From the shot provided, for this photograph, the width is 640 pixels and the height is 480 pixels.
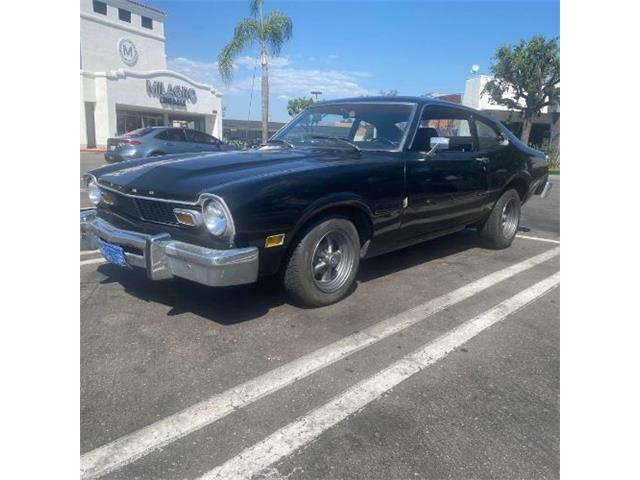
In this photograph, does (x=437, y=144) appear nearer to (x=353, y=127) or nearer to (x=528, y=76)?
(x=353, y=127)

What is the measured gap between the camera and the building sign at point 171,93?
101 feet

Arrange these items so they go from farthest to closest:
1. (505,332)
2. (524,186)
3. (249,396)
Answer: (524,186) < (505,332) < (249,396)

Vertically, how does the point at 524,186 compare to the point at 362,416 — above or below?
above

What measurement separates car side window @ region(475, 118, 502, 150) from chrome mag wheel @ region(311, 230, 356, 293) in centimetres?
233

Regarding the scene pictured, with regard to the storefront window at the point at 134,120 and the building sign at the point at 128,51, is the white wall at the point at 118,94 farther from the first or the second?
the building sign at the point at 128,51

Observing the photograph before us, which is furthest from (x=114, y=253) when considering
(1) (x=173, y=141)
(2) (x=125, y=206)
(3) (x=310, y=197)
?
(1) (x=173, y=141)

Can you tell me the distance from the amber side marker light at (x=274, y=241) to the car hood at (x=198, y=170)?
41 cm

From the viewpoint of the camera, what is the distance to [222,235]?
292 centimetres

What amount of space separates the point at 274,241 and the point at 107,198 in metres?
1.50

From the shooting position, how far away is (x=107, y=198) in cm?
369

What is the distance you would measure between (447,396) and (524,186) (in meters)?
4.22
